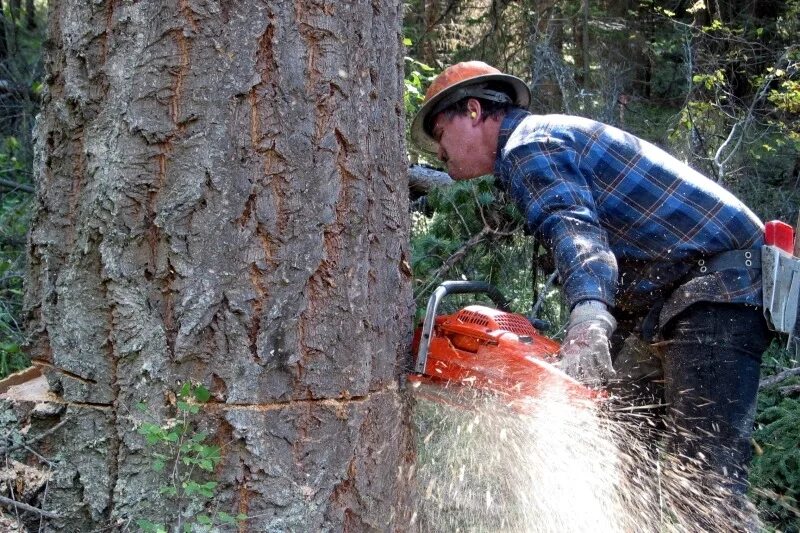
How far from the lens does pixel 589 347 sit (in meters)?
2.38

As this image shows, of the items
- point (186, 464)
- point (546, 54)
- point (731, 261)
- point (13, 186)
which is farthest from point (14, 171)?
point (731, 261)

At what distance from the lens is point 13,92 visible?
6.96 m

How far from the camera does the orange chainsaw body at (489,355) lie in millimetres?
2400

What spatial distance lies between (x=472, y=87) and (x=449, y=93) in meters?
0.09

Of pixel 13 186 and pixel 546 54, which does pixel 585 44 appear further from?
pixel 13 186

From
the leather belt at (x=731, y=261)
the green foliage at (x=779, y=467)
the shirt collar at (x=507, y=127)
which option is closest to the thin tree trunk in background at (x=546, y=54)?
the green foliage at (x=779, y=467)

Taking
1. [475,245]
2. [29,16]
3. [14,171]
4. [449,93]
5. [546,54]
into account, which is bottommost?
[475,245]

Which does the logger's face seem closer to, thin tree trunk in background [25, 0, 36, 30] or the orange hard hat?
the orange hard hat

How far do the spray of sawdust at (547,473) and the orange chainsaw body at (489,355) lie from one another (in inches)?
2.2

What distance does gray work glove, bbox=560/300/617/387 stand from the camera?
2.37 meters

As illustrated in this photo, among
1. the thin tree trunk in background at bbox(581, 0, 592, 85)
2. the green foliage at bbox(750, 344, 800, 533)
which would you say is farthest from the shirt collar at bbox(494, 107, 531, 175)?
the thin tree trunk in background at bbox(581, 0, 592, 85)

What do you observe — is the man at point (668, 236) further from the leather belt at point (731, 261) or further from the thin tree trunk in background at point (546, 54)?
the thin tree trunk in background at point (546, 54)

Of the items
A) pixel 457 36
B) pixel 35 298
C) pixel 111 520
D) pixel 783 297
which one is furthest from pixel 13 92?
pixel 783 297

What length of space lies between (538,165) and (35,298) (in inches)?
64.6
